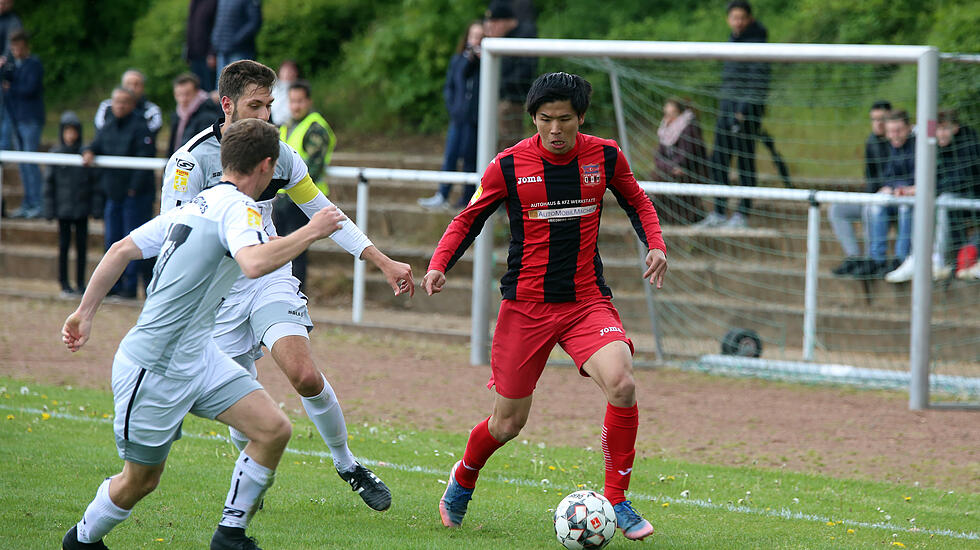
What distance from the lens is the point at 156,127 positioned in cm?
1320

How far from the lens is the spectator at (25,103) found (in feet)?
50.6

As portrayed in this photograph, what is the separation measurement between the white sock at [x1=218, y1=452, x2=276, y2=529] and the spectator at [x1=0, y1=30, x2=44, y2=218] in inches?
479

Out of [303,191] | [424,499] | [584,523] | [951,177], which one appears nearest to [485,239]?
[951,177]

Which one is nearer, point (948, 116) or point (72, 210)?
point (948, 116)

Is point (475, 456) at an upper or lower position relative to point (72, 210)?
lower

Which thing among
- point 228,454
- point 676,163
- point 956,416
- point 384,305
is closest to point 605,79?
point 676,163

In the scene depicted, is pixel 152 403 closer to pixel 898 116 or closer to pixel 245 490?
pixel 245 490

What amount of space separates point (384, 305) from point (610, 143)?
7872mm

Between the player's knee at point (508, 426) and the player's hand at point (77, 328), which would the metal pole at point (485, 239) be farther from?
the player's hand at point (77, 328)

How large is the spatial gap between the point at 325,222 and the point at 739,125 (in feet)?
25.8

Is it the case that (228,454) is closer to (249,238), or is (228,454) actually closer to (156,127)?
(249,238)

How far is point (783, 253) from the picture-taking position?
444 inches

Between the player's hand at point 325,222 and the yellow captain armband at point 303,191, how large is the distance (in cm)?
135

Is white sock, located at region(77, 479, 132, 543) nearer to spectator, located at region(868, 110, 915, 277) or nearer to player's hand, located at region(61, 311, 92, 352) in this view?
player's hand, located at region(61, 311, 92, 352)
